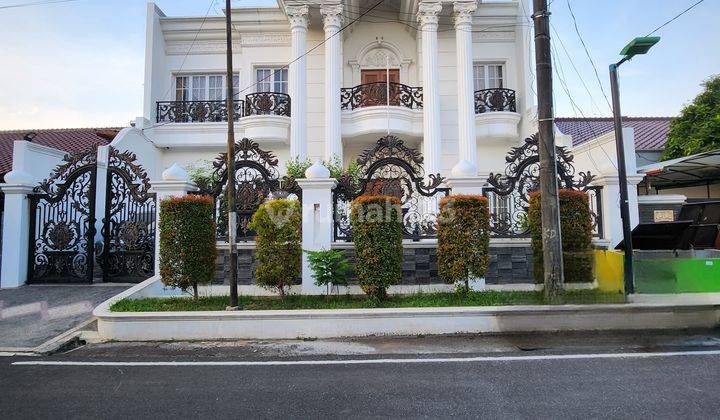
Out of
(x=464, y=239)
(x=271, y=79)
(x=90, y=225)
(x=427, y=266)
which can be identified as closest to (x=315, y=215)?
(x=427, y=266)

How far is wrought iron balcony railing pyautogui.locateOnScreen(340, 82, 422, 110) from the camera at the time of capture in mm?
13578

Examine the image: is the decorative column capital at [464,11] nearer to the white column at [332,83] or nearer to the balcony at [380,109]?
the balcony at [380,109]

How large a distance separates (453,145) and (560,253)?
26.1 ft

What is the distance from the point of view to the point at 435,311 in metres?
6.16

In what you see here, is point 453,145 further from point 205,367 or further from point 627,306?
point 205,367

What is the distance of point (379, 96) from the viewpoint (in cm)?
1359

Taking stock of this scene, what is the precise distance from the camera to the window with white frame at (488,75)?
14.9m

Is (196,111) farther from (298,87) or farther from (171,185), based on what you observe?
(171,185)

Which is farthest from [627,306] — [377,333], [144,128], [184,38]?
[184,38]

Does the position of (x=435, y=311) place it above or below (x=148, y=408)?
above

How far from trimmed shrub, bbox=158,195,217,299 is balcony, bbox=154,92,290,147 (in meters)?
6.89

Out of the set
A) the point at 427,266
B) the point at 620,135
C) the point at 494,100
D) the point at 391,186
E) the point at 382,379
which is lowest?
the point at 382,379

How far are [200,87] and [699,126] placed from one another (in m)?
17.4

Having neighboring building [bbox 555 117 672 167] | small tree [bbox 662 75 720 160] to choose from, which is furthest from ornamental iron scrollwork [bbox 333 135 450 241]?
neighboring building [bbox 555 117 672 167]
